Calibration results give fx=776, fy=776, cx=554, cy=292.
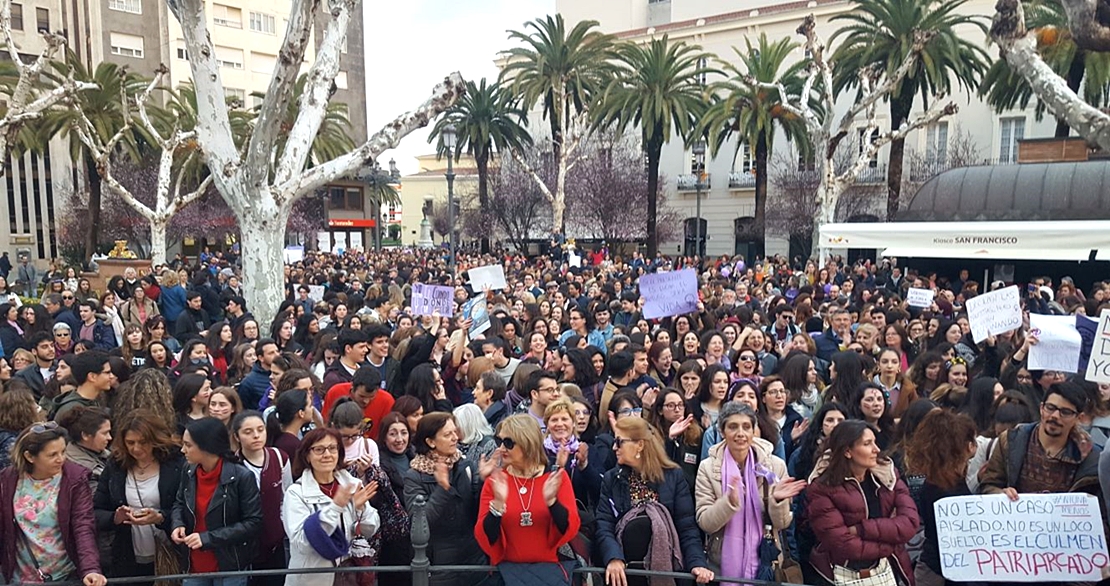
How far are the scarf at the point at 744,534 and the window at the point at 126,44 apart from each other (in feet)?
178

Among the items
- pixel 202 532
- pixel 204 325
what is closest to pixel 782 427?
pixel 202 532

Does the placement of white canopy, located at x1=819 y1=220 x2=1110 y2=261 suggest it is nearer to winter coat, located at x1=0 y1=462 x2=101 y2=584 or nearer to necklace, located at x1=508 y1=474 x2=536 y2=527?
necklace, located at x1=508 y1=474 x2=536 y2=527

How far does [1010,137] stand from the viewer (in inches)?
1585

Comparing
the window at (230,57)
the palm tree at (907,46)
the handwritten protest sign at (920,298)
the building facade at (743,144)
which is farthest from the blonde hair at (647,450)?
the window at (230,57)

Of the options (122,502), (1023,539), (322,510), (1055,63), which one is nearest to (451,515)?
(322,510)

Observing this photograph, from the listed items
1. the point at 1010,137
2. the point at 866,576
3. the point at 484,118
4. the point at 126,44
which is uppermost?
the point at 126,44

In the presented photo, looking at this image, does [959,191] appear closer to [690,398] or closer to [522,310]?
[522,310]

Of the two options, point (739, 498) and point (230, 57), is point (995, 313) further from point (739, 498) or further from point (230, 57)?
point (230, 57)

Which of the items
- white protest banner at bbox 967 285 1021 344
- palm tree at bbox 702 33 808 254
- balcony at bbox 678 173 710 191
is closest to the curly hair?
white protest banner at bbox 967 285 1021 344

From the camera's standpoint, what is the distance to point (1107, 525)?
3994mm

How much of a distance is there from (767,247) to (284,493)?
44564 mm

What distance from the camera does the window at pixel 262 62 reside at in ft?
174

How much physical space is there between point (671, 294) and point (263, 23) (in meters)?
51.8

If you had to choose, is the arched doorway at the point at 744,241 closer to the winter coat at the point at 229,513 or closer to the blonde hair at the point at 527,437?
the blonde hair at the point at 527,437
